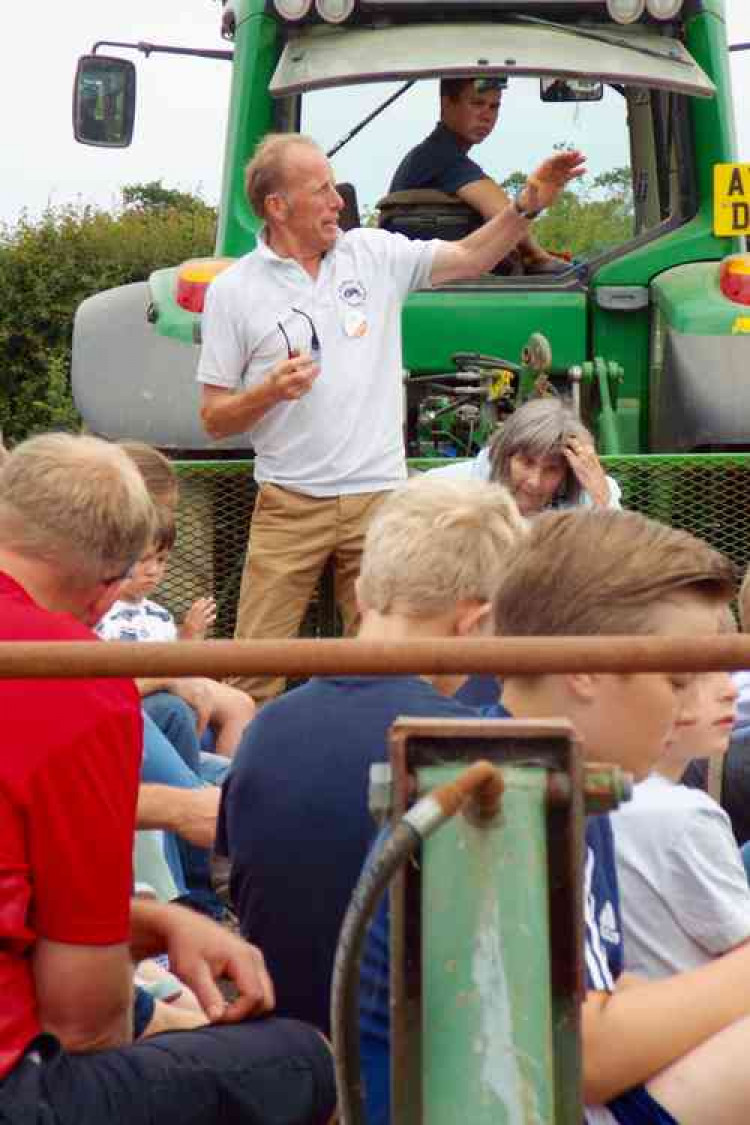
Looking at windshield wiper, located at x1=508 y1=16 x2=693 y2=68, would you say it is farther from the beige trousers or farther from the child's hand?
the child's hand

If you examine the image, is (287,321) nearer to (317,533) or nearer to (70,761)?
(317,533)

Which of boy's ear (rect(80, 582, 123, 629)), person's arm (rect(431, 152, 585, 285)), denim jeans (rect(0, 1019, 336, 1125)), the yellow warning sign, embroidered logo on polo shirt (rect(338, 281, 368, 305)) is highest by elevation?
the yellow warning sign

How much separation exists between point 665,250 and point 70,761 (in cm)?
440

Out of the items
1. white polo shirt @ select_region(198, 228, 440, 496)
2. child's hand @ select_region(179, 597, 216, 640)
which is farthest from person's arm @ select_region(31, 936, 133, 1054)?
white polo shirt @ select_region(198, 228, 440, 496)

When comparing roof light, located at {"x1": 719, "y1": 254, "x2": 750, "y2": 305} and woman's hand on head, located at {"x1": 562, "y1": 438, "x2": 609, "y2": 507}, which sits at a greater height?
roof light, located at {"x1": 719, "y1": 254, "x2": 750, "y2": 305}

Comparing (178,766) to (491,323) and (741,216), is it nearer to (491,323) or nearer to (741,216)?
(491,323)

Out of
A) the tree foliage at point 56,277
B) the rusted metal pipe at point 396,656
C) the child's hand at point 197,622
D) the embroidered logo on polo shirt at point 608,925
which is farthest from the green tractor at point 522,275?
the tree foliage at point 56,277

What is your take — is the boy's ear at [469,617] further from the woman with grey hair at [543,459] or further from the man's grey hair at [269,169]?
the man's grey hair at [269,169]

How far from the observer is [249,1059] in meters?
2.57

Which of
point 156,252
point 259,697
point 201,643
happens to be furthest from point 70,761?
point 156,252

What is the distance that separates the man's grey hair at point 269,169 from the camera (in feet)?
17.2

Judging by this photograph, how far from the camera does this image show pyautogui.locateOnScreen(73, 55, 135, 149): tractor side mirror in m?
7.04

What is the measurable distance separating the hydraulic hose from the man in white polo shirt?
3.49 m

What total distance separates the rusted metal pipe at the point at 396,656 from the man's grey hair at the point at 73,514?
89 centimetres
